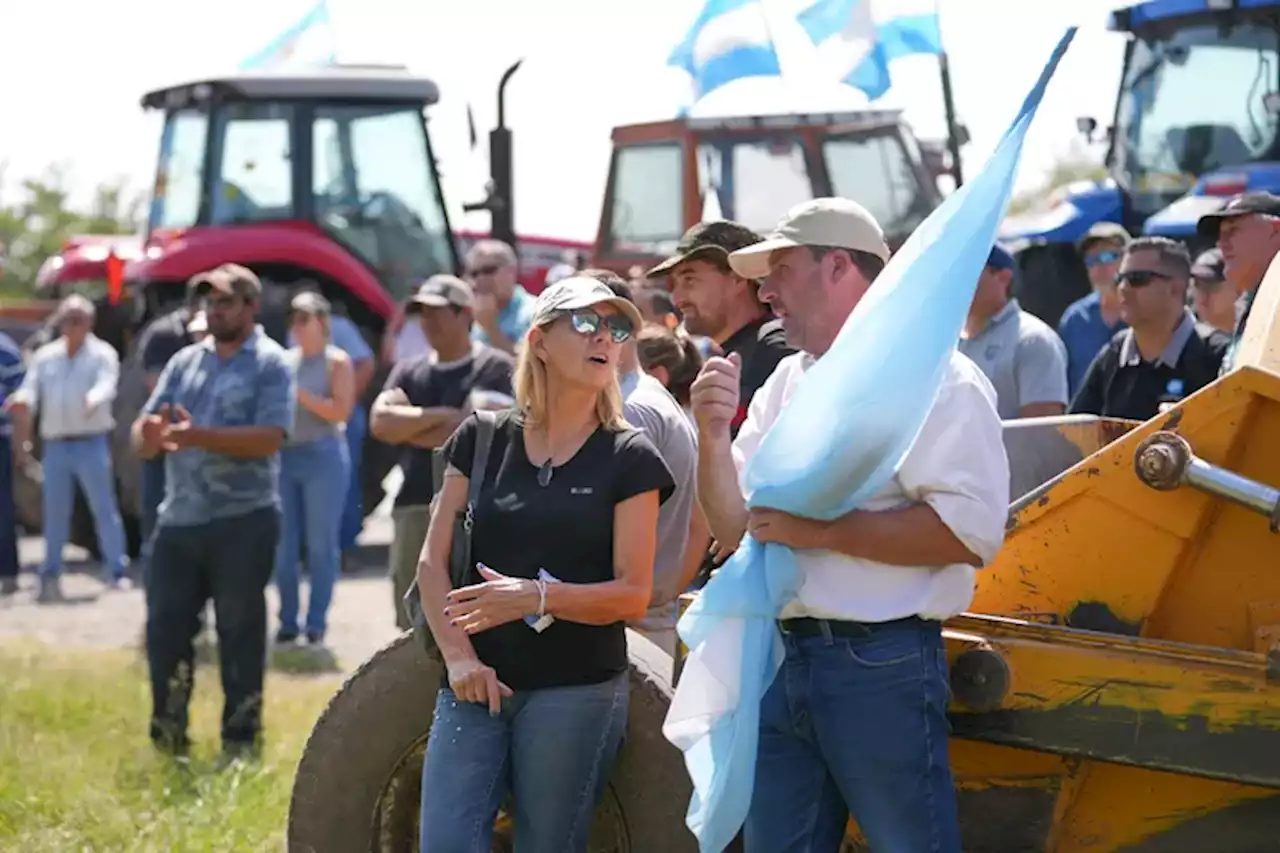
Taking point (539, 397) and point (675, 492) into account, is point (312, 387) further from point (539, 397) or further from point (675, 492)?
point (539, 397)

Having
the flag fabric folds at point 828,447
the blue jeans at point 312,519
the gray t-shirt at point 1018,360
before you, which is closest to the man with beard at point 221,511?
the gray t-shirt at point 1018,360

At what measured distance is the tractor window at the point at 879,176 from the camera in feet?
49.9

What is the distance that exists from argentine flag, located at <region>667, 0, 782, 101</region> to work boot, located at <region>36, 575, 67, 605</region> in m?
4.93

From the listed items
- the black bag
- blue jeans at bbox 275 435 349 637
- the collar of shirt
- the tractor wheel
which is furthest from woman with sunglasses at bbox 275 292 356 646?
the black bag

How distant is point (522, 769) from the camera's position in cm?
463

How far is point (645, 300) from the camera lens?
8039 mm

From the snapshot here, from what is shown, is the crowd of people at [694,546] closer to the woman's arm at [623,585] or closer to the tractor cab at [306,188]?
the woman's arm at [623,585]

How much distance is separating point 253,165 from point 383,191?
36.0 inches

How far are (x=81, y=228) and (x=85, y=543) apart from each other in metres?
40.2

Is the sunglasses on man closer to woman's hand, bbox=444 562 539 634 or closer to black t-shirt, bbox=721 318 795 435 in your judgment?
black t-shirt, bbox=721 318 795 435

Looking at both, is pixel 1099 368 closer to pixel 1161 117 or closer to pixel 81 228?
pixel 1161 117

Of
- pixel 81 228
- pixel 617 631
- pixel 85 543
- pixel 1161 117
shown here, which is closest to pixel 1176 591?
pixel 617 631

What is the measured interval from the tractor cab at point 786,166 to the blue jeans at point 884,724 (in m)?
11.1

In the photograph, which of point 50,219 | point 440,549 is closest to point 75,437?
point 440,549
